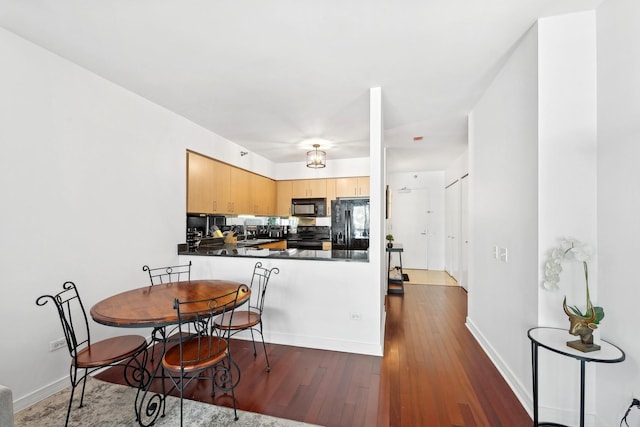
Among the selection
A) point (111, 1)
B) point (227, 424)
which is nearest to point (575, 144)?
point (227, 424)

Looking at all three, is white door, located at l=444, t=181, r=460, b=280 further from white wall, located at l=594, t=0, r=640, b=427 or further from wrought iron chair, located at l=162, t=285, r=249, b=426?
wrought iron chair, located at l=162, t=285, r=249, b=426

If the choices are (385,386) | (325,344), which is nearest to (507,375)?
(385,386)

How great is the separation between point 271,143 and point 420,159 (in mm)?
3280

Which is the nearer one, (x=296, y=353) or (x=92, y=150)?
(x=92, y=150)

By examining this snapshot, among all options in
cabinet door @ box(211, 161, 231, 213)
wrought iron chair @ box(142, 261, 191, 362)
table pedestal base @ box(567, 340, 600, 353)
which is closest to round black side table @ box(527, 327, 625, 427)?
table pedestal base @ box(567, 340, 600, 353)

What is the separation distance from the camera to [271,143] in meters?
4.73

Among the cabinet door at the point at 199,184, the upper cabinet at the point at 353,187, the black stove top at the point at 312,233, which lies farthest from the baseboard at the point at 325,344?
the upper cabinet at the point at 353,187

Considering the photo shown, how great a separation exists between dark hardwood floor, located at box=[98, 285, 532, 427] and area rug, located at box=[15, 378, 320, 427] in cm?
9

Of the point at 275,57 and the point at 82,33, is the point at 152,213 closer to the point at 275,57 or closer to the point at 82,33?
the point at 82,33

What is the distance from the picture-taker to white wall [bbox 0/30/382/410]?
196 centimetres

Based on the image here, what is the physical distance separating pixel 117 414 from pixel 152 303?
0.81 m

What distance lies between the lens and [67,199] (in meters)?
2.28

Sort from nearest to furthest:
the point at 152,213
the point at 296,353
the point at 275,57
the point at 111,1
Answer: the point at 111,1 → the point at 275,57 → the point at 296,353 → the point at 152,213

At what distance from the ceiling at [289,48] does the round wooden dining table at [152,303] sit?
1.95 m
